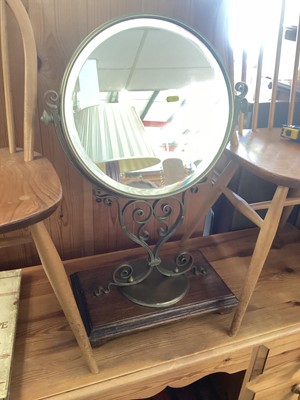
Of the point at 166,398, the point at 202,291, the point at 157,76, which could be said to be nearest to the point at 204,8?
the point at 157,76

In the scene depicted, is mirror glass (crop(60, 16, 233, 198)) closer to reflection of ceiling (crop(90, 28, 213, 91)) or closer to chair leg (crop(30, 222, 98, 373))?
reflection of ceiling (crop(90, 28, 213, 91))


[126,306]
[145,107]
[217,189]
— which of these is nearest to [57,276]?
[126,306]

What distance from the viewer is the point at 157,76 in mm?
746

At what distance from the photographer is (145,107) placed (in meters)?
0.75

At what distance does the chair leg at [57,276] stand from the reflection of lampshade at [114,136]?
21cm

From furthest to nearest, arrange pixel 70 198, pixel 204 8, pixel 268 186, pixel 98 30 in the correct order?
pixel 268 186 → pixel 70 198 → pixel 204 8 → pixel 98 30

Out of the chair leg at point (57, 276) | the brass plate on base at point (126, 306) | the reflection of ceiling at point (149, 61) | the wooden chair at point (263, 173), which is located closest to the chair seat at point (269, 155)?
the wooden chair at point (263, 173)

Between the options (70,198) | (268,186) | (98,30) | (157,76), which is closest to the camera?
(98,30)

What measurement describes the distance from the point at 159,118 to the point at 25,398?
2.07ft

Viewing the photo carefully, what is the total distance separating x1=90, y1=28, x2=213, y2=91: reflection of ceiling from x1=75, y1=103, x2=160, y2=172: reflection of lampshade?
5cm

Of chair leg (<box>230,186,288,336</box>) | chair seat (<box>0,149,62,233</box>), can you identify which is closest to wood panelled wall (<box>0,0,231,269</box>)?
chair seat (<box>0,149,62,233</box>)

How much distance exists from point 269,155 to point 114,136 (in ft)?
1.21

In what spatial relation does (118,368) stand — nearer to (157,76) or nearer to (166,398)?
(166,398)

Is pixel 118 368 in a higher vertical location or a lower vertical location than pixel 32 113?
lower
